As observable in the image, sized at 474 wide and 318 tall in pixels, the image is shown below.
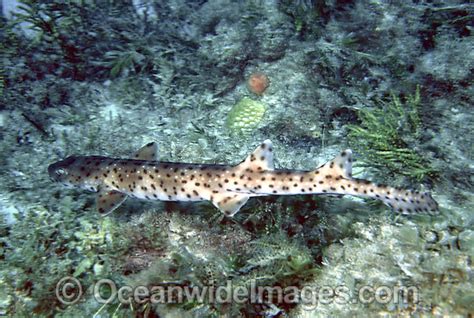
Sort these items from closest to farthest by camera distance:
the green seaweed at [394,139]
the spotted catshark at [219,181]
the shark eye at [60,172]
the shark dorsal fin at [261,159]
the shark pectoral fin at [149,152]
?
1. the spotted catshark at [219,181]
2. the shark dorsal fin at [261,159]
3. the green seaweed at [394,139]
4. the shark pectoral fin at [149,152]
5. the shark eye at [60,172]

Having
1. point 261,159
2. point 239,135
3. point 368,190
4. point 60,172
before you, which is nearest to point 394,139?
point 368,190

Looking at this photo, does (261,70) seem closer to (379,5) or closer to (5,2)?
(379,5)

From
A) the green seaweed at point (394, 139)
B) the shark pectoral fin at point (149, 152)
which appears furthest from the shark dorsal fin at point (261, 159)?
the green seaweed at point (394, 139)

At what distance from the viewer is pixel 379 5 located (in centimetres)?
774

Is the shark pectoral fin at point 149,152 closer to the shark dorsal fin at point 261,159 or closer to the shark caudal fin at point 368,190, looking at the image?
the shark dorsal fin at point 261,159

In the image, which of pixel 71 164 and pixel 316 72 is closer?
pixel 71 164

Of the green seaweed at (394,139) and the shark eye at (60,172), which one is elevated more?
the green seaweed at (394,139)

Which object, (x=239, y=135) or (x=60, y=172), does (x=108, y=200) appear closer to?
(x=60, y=172)

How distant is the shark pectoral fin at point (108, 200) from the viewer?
529 centimetres

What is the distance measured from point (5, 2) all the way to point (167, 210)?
30.9 ft

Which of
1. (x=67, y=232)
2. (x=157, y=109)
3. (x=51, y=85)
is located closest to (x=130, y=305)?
(x=67, y=232)

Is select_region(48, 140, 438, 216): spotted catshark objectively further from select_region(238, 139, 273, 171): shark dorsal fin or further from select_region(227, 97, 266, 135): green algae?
select_region(227, 97, 266, 135): green algae

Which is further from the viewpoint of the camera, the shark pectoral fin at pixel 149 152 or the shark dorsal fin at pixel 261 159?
the shark pectoral fin at pixel 149 152

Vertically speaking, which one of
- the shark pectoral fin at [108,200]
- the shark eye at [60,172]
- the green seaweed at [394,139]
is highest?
the green seaweed at [394,139]
